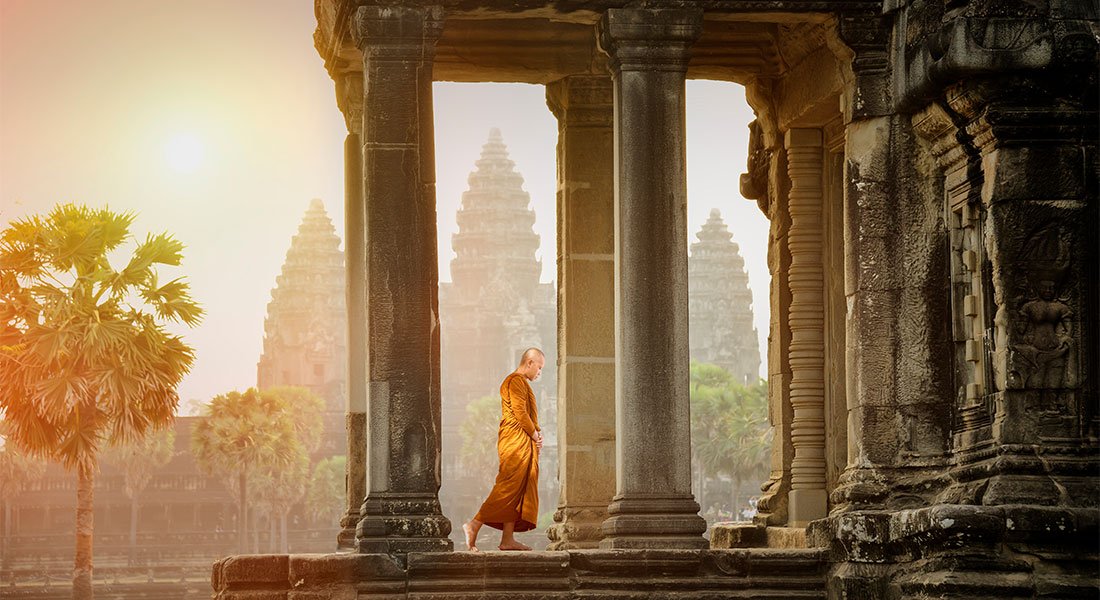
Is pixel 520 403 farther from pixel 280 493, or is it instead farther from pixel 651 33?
pixel 280 493

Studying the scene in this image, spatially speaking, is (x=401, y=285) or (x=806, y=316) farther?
(x=806, y=316)

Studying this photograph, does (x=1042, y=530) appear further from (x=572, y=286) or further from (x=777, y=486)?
(x=572, y=286)

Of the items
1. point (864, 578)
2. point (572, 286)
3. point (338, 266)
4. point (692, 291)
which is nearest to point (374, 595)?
point (864, 578)

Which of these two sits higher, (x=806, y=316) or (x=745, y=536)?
(x=806, y=316)

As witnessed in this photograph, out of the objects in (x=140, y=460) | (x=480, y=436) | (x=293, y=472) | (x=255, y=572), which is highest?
(x=480, y=436)

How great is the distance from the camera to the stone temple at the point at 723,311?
120 m

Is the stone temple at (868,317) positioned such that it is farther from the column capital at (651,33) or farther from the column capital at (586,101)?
the column capital at (586,101)

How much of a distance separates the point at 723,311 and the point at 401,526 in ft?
354

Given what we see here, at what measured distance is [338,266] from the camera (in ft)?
362

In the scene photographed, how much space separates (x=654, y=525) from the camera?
43.5 ft

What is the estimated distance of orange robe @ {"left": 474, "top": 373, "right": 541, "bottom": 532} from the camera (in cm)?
1466

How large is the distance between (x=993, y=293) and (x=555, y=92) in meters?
5.21

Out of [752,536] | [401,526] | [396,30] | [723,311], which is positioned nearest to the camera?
[401,526]

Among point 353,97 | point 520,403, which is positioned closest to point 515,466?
point 520,403
